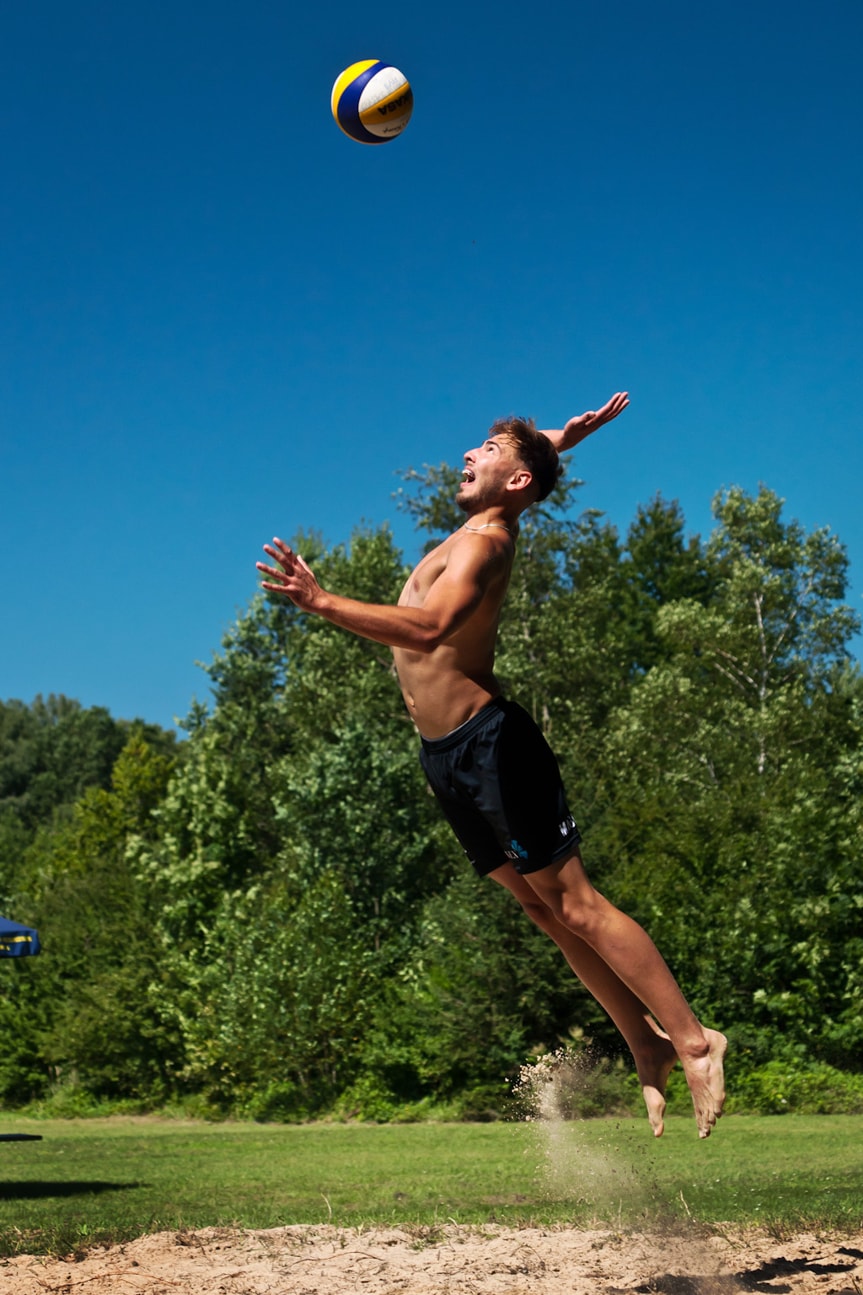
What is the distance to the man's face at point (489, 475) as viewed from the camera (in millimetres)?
5176

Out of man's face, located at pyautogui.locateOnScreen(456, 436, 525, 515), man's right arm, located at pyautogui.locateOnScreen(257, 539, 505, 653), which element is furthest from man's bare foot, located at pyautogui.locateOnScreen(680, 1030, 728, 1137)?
man's face, located at pyautogui.locateOnScreen(456, 436, 525, 515)

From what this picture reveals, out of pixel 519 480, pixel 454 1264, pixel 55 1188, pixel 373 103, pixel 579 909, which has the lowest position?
pixel 454 1264

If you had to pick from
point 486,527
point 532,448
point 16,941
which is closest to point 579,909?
point 486,527

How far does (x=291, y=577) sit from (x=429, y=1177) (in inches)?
299

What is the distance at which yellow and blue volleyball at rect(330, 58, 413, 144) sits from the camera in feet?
21.3

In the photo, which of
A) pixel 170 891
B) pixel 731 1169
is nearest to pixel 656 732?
pixel 170 891

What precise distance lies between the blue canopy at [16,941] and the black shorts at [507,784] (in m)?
6.88

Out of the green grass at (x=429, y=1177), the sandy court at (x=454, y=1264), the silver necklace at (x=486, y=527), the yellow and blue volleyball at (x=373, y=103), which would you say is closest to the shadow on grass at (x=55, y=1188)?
the green grass at (x=429, y=1177)

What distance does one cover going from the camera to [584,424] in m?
5.83

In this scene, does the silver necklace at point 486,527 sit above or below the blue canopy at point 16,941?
above

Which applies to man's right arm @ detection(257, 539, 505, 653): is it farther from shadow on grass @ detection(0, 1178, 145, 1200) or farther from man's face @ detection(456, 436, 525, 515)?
shadow on grass @ detection(0, 1178, 145, 1200)

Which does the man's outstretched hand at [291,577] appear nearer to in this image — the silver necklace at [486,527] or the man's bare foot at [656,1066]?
the silver necklace at [486,527]

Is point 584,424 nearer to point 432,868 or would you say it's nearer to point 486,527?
point 486,527

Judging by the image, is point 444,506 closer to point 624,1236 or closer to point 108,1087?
point 108,1087
